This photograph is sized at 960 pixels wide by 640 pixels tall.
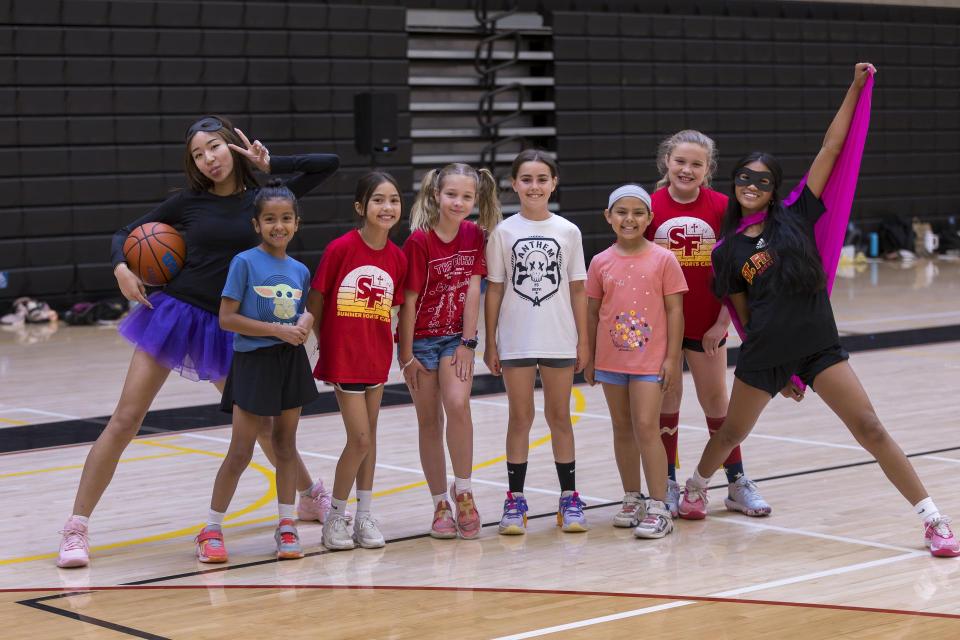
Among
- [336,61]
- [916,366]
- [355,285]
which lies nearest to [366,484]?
[355,285]

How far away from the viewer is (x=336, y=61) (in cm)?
1336

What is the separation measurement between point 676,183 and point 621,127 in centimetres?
1091

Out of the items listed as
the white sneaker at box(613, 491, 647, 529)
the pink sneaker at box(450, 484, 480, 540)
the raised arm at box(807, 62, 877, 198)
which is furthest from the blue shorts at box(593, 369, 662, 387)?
the raised arm at box(807, 62, 877, 198)

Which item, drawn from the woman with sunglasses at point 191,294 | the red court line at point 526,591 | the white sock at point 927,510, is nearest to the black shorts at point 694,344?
the white sock at point 927,510

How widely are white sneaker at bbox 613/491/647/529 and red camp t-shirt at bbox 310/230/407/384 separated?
3.14ft

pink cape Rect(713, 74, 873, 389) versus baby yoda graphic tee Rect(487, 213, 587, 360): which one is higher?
pink cape Rect(713, 74, 873, 389)

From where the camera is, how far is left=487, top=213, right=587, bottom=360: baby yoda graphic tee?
14.6 ft

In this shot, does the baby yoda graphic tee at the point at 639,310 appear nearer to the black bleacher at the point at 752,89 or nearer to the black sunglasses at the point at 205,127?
the black sunglasses at the point at 205,127

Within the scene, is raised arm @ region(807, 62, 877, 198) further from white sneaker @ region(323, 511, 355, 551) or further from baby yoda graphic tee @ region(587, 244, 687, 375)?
white sneaker @ region(323, 511, 355, 551)

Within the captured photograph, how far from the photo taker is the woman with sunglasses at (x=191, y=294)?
426 centimetres

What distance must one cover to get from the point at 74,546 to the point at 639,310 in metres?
2.00

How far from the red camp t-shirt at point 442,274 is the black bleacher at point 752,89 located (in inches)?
410

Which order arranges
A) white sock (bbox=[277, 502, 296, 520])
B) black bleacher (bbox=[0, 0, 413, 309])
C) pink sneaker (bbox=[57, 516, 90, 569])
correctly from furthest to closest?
black bleacher (bbox=[0, 0, 413, 309]) < white sock (bbox=[277, 502, 296, 520]) < pink sneaker (bbox=[57, 516, 90, 569])

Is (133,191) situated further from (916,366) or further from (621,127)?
(916,366)
